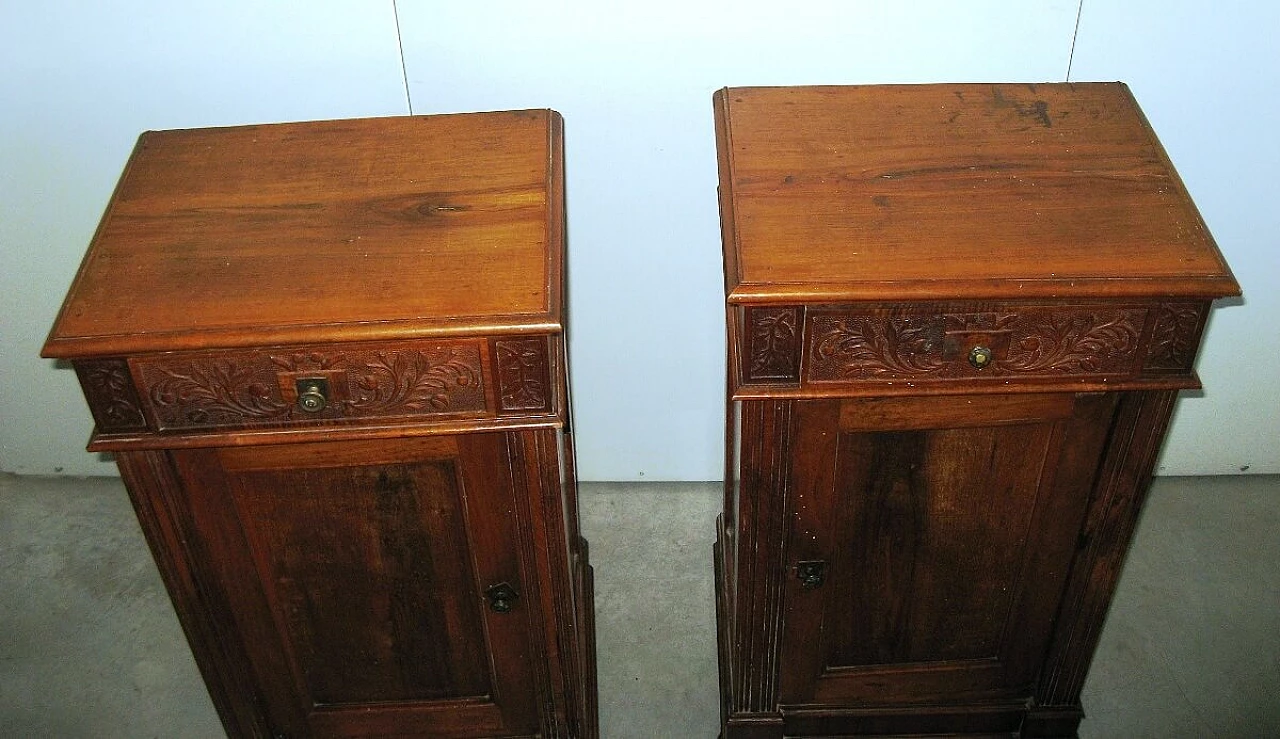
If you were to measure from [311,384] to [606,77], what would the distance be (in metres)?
0.75

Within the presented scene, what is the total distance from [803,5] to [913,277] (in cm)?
64

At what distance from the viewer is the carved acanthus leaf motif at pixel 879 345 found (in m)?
1.25

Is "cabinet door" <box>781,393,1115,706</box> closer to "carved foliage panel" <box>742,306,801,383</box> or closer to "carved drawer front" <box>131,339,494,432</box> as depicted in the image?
"carved foliage panel" <box>742,306,801,383</box>

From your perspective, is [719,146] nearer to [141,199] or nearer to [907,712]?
[141,199]

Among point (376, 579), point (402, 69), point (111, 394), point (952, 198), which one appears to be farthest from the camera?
point (402, 69)

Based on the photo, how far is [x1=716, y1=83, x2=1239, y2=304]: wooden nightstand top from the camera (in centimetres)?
122

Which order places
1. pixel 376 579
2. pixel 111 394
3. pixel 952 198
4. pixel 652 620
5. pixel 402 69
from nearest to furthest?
pixel 111 394, pixel 952 198, pixel 376 579, pixel 402 69, pixel 652 620

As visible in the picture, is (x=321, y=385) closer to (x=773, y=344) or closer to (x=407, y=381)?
(x=407, y=381)

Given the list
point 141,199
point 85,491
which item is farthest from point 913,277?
point 85,491

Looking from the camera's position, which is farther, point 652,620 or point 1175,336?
point 652,620

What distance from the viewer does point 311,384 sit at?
1246 mm

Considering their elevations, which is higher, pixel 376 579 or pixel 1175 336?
pixel 1175 336

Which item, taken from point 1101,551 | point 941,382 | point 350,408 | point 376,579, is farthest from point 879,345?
point 376,579

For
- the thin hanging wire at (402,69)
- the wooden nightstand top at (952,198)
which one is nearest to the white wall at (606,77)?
the thin hanging wire at (402,69)
